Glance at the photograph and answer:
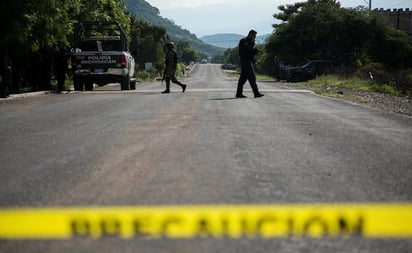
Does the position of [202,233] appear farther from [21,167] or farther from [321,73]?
[321,73]

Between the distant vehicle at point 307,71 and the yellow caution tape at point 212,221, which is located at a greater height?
the yellow caution tape at point 212,221

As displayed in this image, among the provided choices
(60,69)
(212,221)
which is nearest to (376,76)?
(60,69)

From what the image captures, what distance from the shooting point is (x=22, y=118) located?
10344 mm

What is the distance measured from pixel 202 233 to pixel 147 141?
3.81 metres

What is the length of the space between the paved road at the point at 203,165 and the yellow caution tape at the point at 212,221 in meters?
0.12

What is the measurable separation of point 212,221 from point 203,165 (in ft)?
6.26

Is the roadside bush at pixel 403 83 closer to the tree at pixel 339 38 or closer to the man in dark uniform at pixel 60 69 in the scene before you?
the man in dark uniform at pixel 60 69

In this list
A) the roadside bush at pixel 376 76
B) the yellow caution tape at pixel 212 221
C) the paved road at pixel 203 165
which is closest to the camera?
the paved road at pixel 203 165

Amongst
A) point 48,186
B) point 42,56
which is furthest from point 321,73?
point 48,186

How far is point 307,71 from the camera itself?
35.9 meters

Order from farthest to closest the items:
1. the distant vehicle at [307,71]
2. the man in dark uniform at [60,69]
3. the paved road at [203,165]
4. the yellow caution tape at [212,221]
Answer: the distant vehicle at [307,71], the man in dark uniform at [60,69], the yellow caution tape at [212,221], the paved road at [203,165]

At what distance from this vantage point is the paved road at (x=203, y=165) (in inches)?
131

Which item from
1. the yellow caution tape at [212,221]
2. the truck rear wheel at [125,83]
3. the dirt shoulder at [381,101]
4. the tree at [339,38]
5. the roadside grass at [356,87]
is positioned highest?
the tree at [339,38]

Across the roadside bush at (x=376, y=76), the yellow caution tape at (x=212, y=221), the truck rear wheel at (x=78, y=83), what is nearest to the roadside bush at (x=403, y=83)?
the roadside bush at (x=376, y=76)
